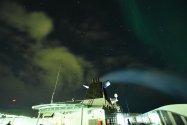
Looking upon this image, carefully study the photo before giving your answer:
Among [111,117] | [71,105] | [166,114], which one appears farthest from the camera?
[111,117]

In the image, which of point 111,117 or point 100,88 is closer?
point 111,117

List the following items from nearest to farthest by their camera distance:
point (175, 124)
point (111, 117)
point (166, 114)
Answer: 1. point (175, 124)
2. point (166, 114)
3. point (111, 117)

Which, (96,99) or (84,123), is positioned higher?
(96,99)

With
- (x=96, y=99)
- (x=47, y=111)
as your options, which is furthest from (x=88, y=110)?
(x=96, y=99)

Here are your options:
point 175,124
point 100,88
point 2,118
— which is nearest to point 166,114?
point 175,124

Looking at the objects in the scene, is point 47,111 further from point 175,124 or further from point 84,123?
point 175,124

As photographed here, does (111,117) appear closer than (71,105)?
No

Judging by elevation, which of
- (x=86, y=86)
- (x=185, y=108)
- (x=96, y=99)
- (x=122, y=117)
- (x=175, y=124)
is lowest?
(x=175, y=124)

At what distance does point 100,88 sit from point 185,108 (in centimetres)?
2016

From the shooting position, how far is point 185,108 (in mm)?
10438

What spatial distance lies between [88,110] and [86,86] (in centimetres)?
1528

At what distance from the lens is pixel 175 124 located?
1133cm

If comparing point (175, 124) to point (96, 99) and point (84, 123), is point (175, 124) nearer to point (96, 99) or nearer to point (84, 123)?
point (84, 123)

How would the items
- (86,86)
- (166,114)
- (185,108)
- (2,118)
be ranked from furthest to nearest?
(86,86)
(2,118)
(166,114)
(185,108)
